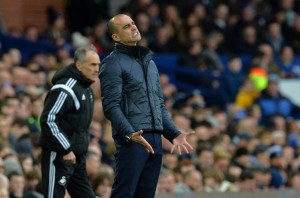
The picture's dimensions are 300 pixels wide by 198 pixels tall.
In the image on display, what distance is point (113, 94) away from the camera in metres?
9.23

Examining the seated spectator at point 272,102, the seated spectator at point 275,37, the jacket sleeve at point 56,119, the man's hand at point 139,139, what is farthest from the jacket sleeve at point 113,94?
the seated spectator at point 275,37

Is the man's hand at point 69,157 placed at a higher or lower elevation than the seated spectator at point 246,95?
higher

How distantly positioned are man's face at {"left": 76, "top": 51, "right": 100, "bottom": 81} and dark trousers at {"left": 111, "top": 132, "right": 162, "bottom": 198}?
1.29 m

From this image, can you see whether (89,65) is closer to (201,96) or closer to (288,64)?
(201,96)

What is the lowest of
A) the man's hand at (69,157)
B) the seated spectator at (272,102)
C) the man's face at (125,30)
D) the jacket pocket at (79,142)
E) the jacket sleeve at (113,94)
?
the seated spectator at (272,102)

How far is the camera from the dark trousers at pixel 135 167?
9.33m

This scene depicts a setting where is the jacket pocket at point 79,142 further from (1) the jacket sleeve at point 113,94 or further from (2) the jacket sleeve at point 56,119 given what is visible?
(1) the jacket sleeve at point 113,94

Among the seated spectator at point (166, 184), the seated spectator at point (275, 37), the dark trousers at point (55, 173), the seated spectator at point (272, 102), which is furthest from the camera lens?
the seated spectator at point (275, 37)

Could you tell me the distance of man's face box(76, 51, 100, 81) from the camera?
1046 cm

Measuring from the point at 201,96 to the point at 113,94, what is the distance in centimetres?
1106

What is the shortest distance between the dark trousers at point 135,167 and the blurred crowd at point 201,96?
2.50 m

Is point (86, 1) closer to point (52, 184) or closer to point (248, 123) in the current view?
point (248, 123)

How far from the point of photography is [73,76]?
34.4ft

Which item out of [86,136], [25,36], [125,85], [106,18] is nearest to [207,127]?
[25,36]
